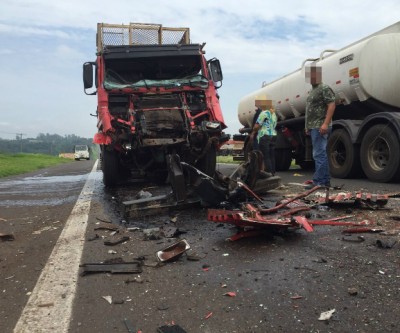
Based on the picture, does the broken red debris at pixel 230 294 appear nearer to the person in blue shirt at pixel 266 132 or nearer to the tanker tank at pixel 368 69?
the person in blue shirt at pixel 266 132

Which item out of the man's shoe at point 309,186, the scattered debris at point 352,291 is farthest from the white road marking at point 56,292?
the man's shoe at point 309,186

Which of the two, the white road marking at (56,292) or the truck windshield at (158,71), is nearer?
the white road marking at (56,292)

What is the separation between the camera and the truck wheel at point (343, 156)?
867cm

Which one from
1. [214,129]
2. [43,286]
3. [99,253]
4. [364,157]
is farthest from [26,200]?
[364,157]

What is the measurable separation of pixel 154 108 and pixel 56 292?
525 cm

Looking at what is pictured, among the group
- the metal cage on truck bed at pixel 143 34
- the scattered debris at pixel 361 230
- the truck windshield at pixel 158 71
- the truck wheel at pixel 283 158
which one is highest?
the metal cage on truck bed at pixel 143 34

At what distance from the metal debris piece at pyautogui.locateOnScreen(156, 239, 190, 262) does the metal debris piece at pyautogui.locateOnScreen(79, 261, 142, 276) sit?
0.18 metres

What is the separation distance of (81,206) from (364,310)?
4.83 meters

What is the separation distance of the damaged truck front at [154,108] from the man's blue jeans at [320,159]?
5.65 ft

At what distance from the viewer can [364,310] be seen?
7.14 ft

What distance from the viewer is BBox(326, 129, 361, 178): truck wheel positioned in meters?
8.67

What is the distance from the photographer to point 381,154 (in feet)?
26.5

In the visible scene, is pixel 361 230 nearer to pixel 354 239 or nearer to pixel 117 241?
pixel 354 239

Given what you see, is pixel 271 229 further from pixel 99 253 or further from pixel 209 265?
pixel 99 253
